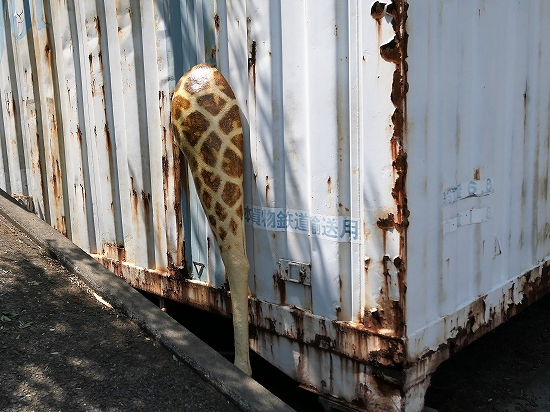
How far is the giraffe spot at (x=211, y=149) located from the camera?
8.41ft

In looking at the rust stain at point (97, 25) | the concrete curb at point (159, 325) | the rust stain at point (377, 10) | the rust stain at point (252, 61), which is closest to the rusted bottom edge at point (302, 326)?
the concrete curb at point (159, 325)

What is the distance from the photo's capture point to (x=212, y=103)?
8.44 feet

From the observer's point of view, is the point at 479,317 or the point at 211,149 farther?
the point at 479,317

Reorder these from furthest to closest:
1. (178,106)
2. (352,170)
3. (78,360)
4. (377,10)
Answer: (178,106), (78,360), (352,170), (377,10)

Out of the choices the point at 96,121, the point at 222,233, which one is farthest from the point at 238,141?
the point at 96,121

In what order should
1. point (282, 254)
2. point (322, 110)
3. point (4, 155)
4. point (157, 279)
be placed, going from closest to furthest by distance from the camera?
point (322, 110), point (282, 254), point (157, 279), point (4, 155)

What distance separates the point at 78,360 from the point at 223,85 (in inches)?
57.3

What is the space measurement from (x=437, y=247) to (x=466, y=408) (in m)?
1.19

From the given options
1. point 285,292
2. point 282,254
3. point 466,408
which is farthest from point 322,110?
point 466,408

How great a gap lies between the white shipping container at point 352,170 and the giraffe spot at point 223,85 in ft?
0.14

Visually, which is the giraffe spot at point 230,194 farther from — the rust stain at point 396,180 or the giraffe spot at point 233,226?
the rust stain at point 396,180

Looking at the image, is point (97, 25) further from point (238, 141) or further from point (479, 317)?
point (479, 317)

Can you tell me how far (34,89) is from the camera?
4254mm

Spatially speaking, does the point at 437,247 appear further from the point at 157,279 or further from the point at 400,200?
the point at 157,279
